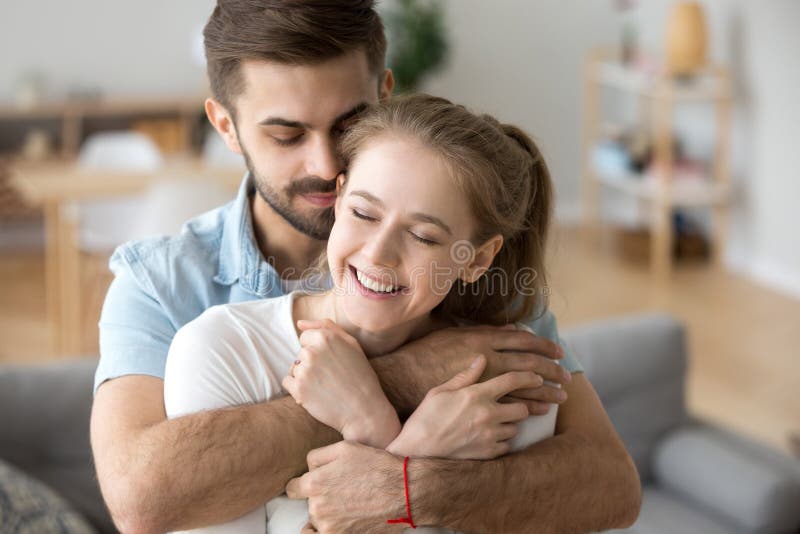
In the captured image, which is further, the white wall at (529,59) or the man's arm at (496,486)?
the white wall at (529,59)

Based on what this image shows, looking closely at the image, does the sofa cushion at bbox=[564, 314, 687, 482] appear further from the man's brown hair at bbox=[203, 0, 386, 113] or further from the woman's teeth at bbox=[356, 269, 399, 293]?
the woman's teeth at bbox=[356, 269, 399, 293]

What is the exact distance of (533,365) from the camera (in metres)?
1.60

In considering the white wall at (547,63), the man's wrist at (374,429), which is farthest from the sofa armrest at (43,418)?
the white wall at (547,63)

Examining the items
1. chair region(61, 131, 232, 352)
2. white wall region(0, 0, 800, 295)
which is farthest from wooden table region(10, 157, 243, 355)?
white wall region(0, 0, 800, 295)

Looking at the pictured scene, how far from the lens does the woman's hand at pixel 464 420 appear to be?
4.90 feet

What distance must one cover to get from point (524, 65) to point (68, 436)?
5201 mm

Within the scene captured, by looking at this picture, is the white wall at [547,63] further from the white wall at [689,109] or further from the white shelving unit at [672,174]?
the white shelving unit at [672,174]

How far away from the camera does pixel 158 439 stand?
4.74 feet

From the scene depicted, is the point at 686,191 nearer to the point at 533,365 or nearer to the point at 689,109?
the point at 689,109

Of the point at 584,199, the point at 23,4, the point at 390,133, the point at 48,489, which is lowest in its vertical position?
the point at 584,199

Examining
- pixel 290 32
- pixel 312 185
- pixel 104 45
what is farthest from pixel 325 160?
pixel 104 45

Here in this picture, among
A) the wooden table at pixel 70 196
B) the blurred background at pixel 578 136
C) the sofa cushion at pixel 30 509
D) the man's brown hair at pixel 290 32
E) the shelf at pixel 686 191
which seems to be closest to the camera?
the man's brown hair at pixel 290 32

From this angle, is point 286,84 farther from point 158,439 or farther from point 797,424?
point 797,424

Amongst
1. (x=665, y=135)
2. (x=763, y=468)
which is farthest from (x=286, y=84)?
(x=665, y=135)
